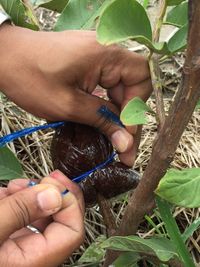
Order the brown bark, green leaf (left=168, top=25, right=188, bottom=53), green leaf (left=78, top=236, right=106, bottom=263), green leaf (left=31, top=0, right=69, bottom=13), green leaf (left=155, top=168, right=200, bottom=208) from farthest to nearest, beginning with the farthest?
green leaf (left=78, top=236, right=106, bottom=263), green leaf (left=31, top=0, right=69, bottom=13), green leaf (left=168, top=25, right=188, bottom=53), green leaf (left=155, top=168, right=200, bottom=208), the brown bark

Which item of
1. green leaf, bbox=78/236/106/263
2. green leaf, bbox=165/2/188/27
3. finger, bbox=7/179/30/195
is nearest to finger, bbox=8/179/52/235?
finger, bbox=7/179/30/195

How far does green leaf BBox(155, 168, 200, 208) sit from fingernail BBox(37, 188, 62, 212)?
0.22 meters

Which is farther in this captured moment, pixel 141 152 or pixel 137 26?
pixel 141 152

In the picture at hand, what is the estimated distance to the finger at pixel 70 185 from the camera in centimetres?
104

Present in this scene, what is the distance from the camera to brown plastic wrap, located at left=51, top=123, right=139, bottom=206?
3.44ft

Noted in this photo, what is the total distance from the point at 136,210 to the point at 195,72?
0.34 m

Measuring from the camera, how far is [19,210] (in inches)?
36.3

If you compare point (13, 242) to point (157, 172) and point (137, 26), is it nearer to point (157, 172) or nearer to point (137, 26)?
point (157, 172)

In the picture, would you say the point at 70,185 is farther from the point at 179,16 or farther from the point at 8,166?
the point at 179,16

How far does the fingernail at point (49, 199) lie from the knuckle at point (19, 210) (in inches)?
1.1

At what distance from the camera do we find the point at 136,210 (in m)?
0.96

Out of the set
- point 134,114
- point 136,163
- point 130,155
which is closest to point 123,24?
point 134,114

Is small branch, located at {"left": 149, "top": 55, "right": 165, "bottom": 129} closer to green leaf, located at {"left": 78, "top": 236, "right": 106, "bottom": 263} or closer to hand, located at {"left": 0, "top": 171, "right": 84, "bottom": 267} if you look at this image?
hand, located at {"left": 0, "top": 171, "right": 84, "bottom": 267}

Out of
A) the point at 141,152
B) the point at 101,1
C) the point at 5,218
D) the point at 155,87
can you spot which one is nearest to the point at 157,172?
the point at 155,87
